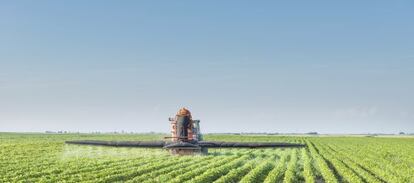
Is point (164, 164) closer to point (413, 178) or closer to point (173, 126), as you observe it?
point (173, 126)

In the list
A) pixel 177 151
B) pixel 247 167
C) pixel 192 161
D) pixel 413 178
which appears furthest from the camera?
pixel 177 151

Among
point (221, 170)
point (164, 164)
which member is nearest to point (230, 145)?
point (164, 164)

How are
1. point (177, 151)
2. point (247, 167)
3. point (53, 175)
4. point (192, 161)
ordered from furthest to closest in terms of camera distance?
point (177, 151)
point (192, 161)
point (247, 167)
point (53, 175)

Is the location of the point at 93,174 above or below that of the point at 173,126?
below

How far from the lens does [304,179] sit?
21156mm

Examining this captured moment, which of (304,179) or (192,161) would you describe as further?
(192,161)

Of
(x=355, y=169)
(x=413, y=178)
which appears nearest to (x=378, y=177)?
(x=413, y=178)

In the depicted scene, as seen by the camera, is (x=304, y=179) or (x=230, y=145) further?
(x=230, y=145)

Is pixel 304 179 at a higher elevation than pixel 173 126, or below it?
below

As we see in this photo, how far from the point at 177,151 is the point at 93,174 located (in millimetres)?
11199

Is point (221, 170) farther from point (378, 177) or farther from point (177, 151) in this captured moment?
point (177, 151)

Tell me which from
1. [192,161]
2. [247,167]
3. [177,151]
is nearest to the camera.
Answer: [247,167]

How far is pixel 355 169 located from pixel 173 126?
38.8 feet

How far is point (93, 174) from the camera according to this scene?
20.9 m
